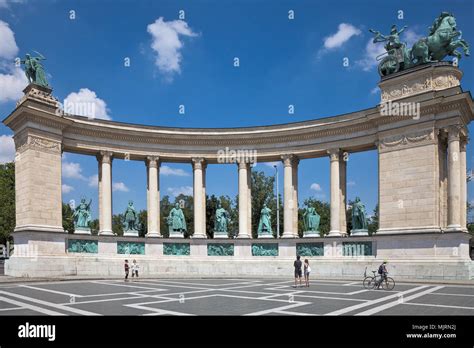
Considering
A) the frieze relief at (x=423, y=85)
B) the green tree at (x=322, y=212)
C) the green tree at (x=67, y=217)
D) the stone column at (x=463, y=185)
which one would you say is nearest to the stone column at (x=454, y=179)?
the stone column at (x=463, y=185)

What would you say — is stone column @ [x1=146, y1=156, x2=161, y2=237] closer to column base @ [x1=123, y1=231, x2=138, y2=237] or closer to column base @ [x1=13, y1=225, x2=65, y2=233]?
column base @ [x1=123, y1=231, x2=138, y2=237]

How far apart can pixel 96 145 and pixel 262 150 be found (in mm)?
16964

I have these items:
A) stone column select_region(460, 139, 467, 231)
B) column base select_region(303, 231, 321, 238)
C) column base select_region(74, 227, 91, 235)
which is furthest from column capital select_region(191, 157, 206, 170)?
stone column select_region(460, 139, 467, 231)

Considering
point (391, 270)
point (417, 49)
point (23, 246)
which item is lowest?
point (391, 270)

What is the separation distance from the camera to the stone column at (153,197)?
46.5 metres

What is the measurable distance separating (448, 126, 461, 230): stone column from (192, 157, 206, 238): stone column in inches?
933

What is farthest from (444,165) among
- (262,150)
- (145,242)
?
(145,242)

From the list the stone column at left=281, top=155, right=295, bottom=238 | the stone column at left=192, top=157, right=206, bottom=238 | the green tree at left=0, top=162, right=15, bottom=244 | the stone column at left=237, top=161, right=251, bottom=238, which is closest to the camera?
the stone column at left=281, top=155, right=295, bottom=238

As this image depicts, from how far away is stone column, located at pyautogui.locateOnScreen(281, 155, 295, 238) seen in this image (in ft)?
149

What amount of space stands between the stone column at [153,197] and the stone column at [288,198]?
13061 millimetres

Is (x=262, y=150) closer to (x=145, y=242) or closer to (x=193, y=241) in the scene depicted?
(x=193, y=241)

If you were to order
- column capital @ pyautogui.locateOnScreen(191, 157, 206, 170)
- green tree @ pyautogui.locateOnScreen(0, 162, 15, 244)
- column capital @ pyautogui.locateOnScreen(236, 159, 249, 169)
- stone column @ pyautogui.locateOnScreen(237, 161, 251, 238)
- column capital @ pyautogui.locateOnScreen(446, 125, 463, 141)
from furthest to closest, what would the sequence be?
green tree @ pyautogui.locateOnScreen(0, 162, 15, 244) → column capital @ pyautogui.locateOnScreen(191, 157, 206, 170) → column capital @ pyautogui.locateOnScreen(236, 159, 249, 169) → stone column @ pyautogui.locateOnScreen(237, 161, 251, 238) → column capital @ pyautogui.locateOnScreen(446, 125, 463, 141)

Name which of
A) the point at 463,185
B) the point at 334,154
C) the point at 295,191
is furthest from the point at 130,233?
the point at 463,185
